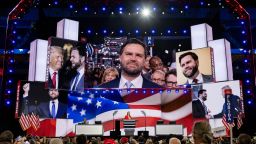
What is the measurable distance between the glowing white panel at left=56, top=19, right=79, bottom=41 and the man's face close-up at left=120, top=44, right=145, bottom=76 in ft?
9.24

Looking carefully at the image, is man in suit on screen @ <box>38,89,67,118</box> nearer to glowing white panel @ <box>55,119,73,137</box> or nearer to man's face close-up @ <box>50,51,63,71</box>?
glowing white panel @ <box>55,119,73,137</box>

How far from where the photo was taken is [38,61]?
18.2m

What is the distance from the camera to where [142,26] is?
20.3m

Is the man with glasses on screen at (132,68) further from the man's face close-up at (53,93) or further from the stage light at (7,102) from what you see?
the stage light at (7,102)

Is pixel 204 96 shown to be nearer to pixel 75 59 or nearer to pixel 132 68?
pixel 132 68

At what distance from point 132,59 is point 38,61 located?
499 centimetres

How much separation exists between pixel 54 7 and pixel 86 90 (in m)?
5.66

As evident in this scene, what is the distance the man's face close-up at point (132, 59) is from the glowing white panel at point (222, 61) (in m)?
3.91

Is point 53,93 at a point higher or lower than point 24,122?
higher

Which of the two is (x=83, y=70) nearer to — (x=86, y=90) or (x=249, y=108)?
(x=86, y=90)

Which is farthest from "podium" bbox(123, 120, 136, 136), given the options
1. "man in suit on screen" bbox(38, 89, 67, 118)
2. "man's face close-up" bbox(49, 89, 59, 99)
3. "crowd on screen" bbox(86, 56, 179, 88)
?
"man's face close-up" bbox(49, 89, 59, 99)

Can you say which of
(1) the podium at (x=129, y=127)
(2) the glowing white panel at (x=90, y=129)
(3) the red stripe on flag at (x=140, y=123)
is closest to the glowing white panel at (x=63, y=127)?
(3) the red stripe on flag at (x=140, y=123)

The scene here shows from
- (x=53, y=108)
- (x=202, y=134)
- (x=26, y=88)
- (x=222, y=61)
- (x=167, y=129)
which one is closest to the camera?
(x=202, y=134)

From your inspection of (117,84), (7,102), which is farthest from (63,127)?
(117,84)
